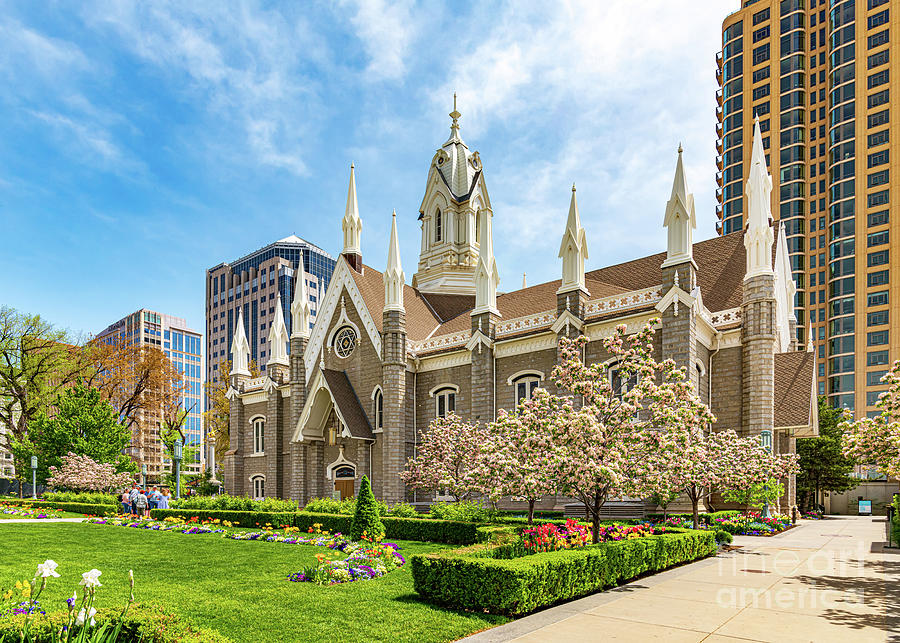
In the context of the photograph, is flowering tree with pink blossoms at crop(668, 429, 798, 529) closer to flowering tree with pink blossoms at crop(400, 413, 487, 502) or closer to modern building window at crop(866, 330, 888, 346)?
flowering tree with pink blossoms at crop(400, 413, 487, 502)

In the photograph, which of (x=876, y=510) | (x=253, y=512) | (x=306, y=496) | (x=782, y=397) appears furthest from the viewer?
(x=876, y=510)

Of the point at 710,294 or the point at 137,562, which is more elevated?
the point at 710,294

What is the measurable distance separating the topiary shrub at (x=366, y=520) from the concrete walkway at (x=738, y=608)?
28.6 ft

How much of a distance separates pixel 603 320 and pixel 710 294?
554 cm

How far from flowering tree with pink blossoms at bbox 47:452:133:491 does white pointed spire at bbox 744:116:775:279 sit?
146ft

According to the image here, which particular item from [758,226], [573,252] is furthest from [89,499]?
[758,226]

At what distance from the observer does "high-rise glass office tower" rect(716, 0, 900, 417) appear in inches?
2965

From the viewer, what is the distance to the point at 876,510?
215 feet

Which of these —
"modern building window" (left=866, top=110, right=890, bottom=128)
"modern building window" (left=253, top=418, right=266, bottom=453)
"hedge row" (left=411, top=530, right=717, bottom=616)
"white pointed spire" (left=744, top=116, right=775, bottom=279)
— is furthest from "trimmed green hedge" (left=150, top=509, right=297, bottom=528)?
"modern building window" (left=866, top=110, right=890, bottom=128)

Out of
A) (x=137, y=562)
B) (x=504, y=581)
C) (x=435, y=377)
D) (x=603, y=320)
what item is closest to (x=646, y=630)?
(x=504, y=581)

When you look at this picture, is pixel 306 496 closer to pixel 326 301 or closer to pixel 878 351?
pixel 326 301

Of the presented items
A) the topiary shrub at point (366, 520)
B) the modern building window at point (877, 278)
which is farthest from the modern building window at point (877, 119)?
the topiary shrub at point (366, 520)

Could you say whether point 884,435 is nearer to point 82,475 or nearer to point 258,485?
point 258,485

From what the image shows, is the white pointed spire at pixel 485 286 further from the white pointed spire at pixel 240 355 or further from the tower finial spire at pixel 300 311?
the white pointed spire at pixel 240 355
